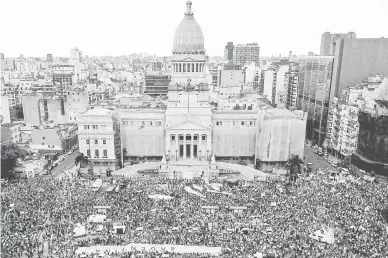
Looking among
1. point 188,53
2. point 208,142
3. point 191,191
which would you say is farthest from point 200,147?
point 188,53

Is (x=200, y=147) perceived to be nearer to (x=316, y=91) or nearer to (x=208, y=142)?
(x=208, y=142)

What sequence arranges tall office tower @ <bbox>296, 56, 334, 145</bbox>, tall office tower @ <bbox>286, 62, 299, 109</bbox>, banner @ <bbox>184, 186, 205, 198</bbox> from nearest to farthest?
banner @ <bbox>184, 186, 205, 198</bbox> → tall office tower @ <bbox>296, 56, 334, 145</bbox> → tall office tower @ <bbox>286, 62, 299, 109</bbox>

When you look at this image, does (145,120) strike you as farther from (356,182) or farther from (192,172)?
(356,182)

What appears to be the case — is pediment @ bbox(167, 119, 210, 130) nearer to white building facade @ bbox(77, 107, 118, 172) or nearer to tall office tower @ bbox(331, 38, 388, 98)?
white building facade @ bbox(77, 107, 118, 172)

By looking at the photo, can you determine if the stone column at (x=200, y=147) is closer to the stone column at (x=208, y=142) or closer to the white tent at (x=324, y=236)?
the stone column at (x=208, y=142)

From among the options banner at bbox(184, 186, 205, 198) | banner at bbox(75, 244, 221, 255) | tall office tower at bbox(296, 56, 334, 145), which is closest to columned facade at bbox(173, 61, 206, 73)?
tall office tower at bbox(296, 56, 334, 145)

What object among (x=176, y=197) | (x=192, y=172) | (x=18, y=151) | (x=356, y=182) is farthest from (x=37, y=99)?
(x=356, y=182)
